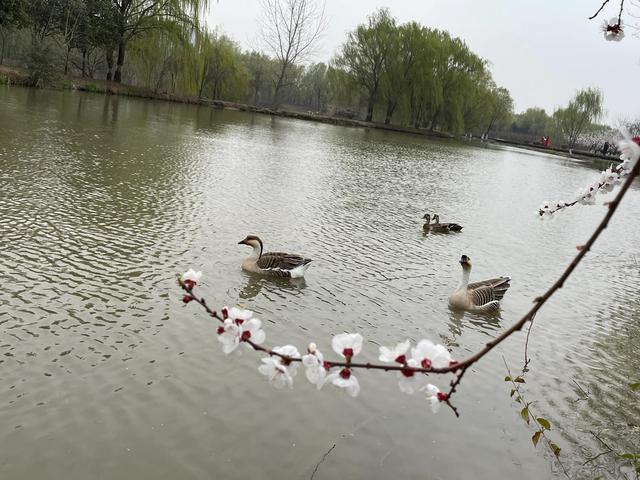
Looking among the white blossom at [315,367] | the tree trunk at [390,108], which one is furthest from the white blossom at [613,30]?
the tree trunk at [390,108]

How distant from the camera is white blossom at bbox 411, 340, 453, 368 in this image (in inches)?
64.3

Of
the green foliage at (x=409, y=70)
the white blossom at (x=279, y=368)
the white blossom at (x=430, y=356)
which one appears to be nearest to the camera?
the white blossom at (x=430, y=356)

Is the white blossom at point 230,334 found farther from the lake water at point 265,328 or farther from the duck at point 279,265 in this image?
the duck at point 279,265

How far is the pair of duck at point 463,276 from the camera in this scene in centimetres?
718

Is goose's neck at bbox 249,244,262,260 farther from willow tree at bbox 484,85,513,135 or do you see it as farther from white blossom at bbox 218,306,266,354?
willow tree at bbox 484,85,513,135

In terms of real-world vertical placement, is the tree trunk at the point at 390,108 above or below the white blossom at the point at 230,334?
above

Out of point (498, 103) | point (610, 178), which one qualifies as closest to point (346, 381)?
point (610, 178)

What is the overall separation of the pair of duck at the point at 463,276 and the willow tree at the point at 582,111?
8120 centimetres

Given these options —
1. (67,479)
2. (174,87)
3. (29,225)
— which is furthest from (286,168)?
(174,87)

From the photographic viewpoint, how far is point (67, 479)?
3.27 m

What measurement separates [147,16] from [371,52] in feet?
81.3

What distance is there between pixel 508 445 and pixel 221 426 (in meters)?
2.24

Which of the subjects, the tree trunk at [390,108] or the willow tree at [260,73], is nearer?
the tree trunk at [390,108]

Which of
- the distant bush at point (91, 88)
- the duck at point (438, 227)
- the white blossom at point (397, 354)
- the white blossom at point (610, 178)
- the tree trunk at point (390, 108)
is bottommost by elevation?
the duck at point (438, 227)
